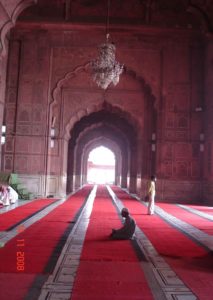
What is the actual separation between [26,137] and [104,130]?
35.5 ft

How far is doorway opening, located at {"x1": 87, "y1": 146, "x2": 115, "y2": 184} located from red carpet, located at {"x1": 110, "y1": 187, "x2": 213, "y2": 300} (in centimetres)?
3806

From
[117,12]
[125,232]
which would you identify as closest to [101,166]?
[117,12]

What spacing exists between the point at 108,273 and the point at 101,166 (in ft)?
138

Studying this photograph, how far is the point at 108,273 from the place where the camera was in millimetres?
3762

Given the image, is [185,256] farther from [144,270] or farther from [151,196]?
[151,196]

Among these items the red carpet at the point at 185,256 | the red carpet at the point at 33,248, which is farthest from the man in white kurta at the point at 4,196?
the red carpet at the point at 185,256

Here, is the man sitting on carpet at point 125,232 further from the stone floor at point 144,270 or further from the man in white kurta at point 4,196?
the man in white kurta at point 4,196

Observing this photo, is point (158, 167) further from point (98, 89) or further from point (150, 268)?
point (150, 268)

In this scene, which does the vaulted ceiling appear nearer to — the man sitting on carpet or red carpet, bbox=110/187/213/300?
red carpet, bbox=110/187/213/300

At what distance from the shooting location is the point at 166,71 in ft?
44.7

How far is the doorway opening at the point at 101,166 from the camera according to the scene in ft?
149

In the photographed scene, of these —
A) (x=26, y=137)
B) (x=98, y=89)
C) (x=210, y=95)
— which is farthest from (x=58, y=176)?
(x=210, y=95)

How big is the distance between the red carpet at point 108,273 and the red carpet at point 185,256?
43cm

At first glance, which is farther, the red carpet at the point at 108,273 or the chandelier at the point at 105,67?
the chandelier at the point at 105,67
